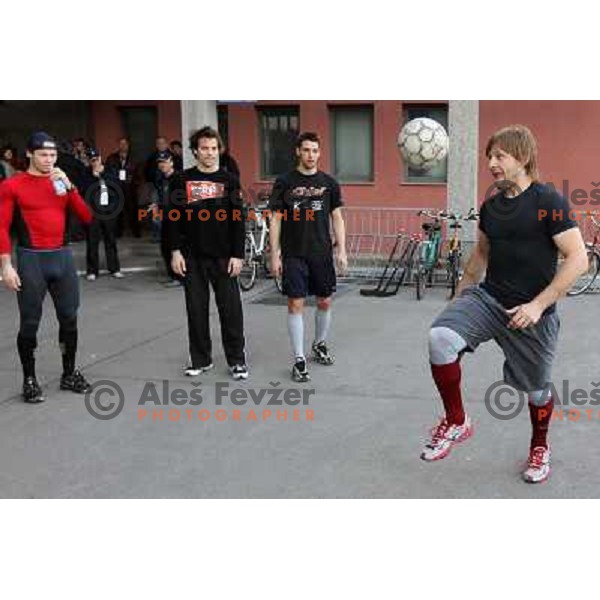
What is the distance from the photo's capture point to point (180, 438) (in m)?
5.05

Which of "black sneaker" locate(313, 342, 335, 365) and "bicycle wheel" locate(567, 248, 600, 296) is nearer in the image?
"black sneaker" locate(313, 342, 335, 365)

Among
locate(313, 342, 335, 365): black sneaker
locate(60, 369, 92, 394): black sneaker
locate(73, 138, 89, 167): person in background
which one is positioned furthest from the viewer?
locate(73, 138, 89, 167): person in background

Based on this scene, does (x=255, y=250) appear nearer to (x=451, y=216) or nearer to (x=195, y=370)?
(x=451, y=216)

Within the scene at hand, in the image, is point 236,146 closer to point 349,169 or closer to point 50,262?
point 349,169

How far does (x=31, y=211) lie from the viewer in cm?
564

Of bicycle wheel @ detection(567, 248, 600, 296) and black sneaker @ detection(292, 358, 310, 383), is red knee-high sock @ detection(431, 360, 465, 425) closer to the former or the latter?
black sneaker @ detection(292, 358, 310, 383)

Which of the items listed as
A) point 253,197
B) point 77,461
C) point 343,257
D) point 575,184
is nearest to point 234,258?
point 343,257

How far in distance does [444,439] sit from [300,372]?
1.93 m

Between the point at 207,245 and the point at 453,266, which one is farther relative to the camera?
the point at 453,266

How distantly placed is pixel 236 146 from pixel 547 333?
10366 mm

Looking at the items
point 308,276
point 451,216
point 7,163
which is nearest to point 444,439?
point 308,276

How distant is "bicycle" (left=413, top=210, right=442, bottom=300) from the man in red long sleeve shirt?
4672 millimetres

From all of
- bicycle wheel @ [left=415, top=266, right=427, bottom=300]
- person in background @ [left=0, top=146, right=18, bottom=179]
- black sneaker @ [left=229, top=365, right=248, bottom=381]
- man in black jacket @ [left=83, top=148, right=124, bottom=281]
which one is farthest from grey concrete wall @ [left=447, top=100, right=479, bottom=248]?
person in background @ [left=0, top=146, right=18, bottom=179]

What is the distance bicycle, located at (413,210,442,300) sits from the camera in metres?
9.56
